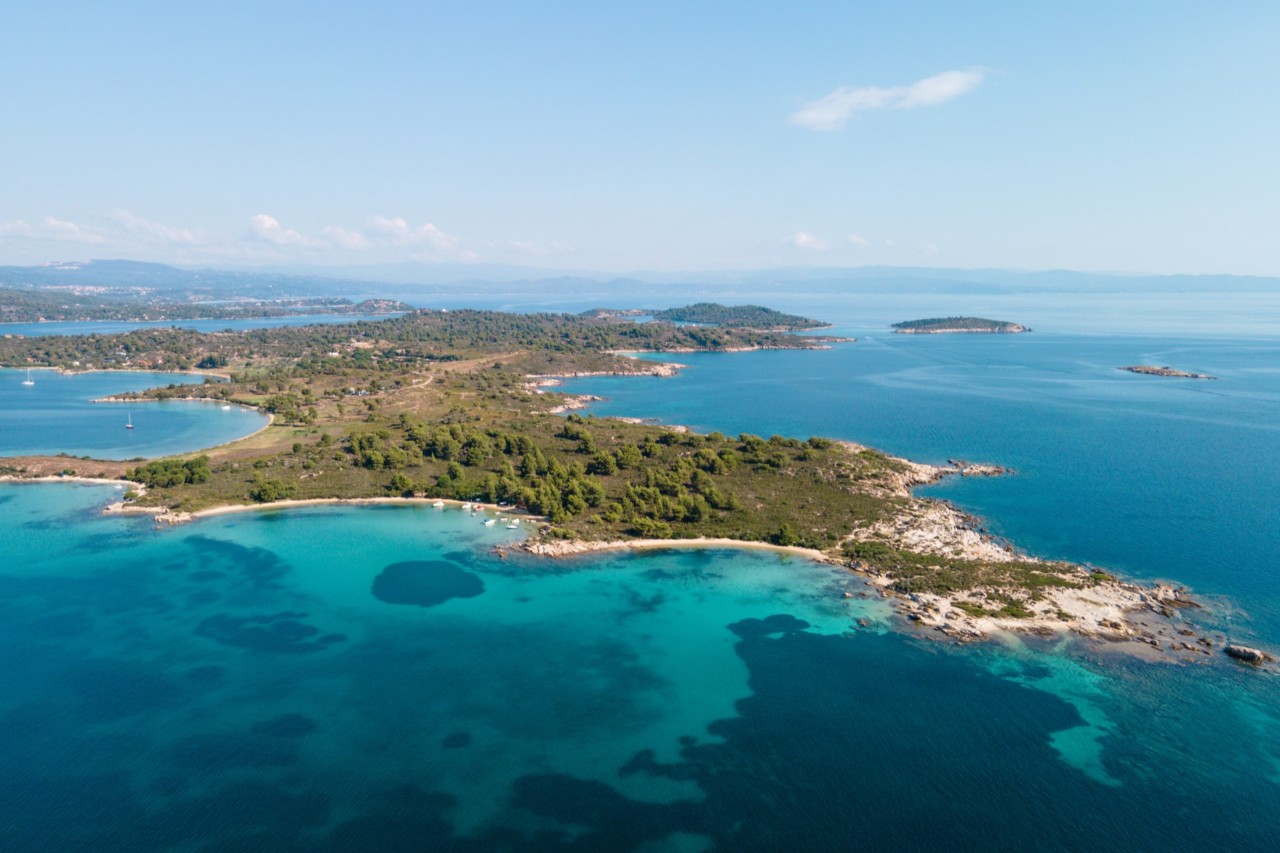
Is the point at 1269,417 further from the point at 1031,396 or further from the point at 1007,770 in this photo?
the point at 1007,770

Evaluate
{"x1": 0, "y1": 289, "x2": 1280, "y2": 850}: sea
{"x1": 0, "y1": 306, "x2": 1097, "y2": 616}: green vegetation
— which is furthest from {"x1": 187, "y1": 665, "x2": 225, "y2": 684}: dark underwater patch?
{"x1": 0, "y1": 306, "x2": 1097, "y2": 616}: green vegetation

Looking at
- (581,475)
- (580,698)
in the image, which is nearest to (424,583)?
(580,698)

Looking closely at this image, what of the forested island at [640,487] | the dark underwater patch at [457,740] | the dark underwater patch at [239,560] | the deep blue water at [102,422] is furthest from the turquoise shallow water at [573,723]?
the deep blue water at [102,422]

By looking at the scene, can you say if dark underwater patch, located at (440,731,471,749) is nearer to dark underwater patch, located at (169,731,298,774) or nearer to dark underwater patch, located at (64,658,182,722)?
dark underwater patch, located at (169,731,298,774)

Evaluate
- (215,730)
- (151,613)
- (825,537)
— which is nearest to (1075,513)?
(825,537)

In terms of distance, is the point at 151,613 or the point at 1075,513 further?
the point at 1075,513

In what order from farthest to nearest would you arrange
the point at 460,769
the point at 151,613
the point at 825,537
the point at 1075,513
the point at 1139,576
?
the point at 1075,513 → the point at 825,537 → the point at 1139,576 → the point at 151,613 → the point at 460,769

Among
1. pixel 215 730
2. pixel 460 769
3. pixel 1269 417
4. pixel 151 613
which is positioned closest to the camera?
pixel 460 769
